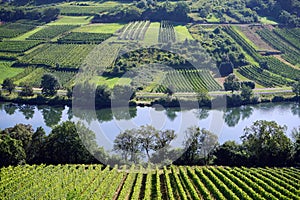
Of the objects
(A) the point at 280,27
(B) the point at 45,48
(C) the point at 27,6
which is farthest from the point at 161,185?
(C) the point at 27,6

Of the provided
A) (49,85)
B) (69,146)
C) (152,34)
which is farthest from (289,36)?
(69,146)

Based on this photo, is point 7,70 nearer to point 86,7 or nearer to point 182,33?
point 182,33

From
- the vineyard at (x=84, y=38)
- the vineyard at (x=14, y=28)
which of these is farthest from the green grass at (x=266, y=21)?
the vineyard at (x=14, y=28)

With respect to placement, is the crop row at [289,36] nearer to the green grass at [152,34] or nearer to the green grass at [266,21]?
the green grass at [266,21]

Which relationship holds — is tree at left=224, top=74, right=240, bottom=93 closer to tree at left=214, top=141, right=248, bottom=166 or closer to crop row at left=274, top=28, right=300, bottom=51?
tree at left=214, top=141, right=248, bottom=166

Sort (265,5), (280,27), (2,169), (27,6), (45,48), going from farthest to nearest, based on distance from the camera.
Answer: (27,6), (265,5), (280,27), (45,48), (2,169)

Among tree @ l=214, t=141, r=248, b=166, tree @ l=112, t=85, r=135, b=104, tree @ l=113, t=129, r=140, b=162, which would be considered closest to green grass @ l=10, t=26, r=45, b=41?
tree @ l=112, t=85, r=135, b=104

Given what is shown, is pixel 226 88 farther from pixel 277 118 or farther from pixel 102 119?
pixel 102 119
